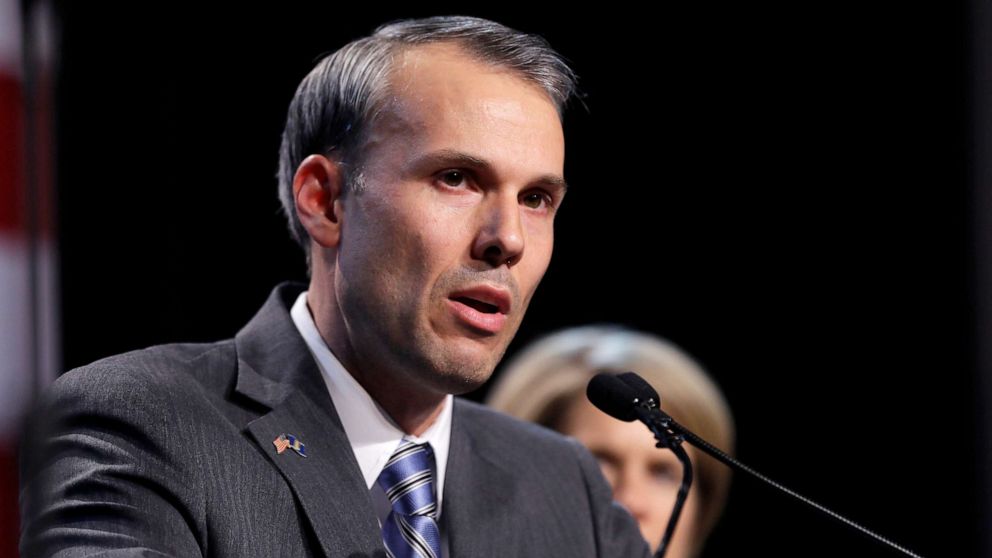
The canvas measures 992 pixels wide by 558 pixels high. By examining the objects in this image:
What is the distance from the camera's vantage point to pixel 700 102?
4074mm

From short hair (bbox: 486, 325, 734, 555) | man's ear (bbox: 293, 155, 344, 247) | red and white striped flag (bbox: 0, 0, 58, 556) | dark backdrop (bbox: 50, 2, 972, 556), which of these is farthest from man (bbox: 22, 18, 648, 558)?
dark backdrop (bbox: 50, 2, 972, 556)

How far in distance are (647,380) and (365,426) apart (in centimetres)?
126

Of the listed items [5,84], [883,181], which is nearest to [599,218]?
[883,181]

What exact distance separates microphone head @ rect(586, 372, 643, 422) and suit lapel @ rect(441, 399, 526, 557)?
0.34 metres

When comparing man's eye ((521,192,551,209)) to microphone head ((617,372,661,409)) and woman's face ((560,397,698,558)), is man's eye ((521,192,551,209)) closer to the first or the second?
microphone head ((617,372,661,409))

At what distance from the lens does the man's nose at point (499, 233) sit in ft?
5.77

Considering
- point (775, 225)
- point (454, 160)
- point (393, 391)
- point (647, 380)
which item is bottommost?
point (647, 380)

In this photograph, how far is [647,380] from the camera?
117 inches

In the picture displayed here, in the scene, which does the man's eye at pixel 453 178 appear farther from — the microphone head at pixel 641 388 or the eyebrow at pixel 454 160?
the microphone head at pixel 641 388

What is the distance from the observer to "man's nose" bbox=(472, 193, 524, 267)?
1.76 m

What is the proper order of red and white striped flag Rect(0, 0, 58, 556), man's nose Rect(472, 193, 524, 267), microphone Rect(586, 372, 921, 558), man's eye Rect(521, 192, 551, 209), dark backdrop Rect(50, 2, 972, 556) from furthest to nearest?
1. dark backdrop Rect(50, 2, 972, 556)
2. man's eye Rect(521, 192, 551, 209)
3. man's nose Rect(472, 193, 524, 267)
4. microphone Rect(586, 372, 921, 558)
5. red and white striped flag Rect(0, 0, 58, 556)

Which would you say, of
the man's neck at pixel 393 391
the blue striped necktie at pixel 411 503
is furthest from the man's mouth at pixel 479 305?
the blue striped necktie at pixel 411 503

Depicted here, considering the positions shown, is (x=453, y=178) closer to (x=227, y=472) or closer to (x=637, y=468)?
(x=227, y=472)

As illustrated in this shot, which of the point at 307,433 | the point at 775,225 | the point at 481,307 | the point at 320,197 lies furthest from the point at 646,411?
the point at 775,225
